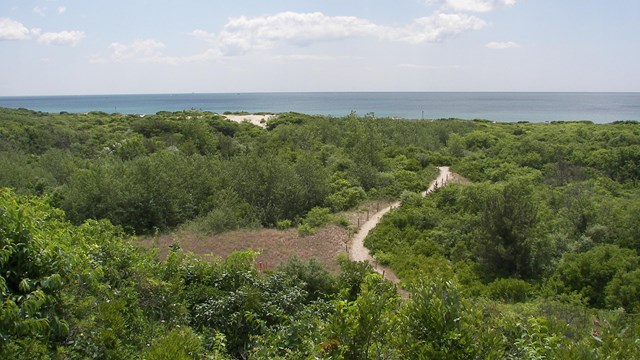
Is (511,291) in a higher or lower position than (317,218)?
lower

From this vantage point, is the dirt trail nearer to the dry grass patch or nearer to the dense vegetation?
the dry grass patch

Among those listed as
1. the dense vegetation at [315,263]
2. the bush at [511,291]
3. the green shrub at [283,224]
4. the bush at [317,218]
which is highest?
the dense vegetation at [315,263]

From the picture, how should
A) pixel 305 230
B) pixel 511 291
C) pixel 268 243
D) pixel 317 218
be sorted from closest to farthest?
pixel 511 291, pixel 268 243, pixel 305 230, pixel 317 218

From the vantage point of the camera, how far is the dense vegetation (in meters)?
7.58

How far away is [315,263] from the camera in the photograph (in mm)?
17172

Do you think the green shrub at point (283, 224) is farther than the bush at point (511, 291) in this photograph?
Yes

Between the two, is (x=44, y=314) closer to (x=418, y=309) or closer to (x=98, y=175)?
(x=418, y=309)

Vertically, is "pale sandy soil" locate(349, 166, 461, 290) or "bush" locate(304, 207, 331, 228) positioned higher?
"bush" locate(304, 207, 331, 228)

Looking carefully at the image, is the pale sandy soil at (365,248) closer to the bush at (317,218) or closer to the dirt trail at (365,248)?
the dirt trail at (365,248)

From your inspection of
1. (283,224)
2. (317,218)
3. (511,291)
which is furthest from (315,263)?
(317,218)

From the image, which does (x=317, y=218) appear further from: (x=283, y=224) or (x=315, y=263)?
(x=315, y=263)

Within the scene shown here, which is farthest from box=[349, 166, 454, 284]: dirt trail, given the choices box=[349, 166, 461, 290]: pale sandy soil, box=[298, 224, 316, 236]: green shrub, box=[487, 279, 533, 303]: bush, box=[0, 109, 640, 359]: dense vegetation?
box=[487, 279, 533, 303]: bush

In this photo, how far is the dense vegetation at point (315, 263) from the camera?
24.9 ft

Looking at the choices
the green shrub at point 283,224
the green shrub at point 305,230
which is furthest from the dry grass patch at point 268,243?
the green shrub at point 283,224
